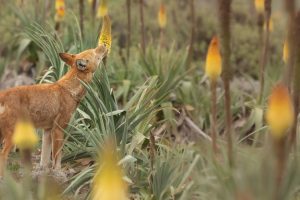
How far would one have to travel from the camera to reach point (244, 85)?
39.6ft

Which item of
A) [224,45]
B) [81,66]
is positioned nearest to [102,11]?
[81,66]

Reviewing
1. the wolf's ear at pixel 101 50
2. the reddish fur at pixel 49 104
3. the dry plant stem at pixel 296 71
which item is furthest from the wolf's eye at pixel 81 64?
the dry plant stem at pixel 296 71

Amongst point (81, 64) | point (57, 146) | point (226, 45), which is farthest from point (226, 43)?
point (57, 146)

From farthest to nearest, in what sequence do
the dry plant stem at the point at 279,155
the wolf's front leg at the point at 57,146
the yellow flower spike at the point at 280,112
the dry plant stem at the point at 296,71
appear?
the wolf's front leg at the point at 57,146 < the dry plant stem at the point at 296,71 < the dry plant stem at the point at 279,155 < the yellow flower spike at the point at 280,112

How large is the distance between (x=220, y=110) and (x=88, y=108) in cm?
313

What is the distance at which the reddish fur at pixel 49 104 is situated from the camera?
590 cm

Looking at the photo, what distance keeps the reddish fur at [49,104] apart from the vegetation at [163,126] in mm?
137

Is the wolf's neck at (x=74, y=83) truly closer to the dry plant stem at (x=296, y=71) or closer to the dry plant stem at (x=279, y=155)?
the dry plant stem at (x=296, y=71)

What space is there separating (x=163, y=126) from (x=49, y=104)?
2649 millimetres

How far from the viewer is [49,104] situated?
6148 millimetres

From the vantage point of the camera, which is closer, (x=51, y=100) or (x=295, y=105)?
(x=295, y=105)

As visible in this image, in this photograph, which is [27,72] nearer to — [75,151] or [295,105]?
[75,151]

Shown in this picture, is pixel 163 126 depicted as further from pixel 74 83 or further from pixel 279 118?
pixel 279 118

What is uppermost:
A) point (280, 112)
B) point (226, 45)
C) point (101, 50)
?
point (226, 45)
